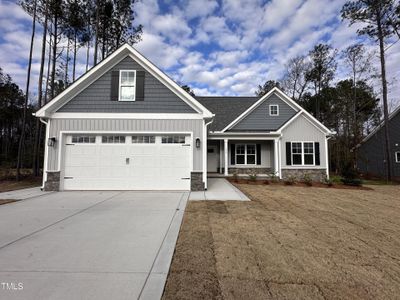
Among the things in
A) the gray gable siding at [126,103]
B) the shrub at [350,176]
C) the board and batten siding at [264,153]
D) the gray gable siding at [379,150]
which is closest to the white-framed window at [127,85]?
the gray gable siding at [126,103]

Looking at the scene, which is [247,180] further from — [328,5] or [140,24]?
[140,24]

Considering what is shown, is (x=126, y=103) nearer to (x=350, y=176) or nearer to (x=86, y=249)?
(x=86, y=249)

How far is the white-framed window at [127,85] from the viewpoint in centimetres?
982

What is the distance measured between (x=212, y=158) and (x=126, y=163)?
7.84 meters

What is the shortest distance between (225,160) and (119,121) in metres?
7.35

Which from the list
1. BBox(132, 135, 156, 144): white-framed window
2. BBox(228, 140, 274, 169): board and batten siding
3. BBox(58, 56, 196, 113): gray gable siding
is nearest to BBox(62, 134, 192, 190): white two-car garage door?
BBox(132, 135, 156, 144): white-framed window

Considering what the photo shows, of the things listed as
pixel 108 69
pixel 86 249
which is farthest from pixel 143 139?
pixel 86 249

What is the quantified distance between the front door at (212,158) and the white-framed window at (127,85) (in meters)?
7.66

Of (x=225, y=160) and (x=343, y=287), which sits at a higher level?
(x=225, y=160)

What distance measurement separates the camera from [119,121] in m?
9.62

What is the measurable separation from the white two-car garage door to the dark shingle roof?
6433mm

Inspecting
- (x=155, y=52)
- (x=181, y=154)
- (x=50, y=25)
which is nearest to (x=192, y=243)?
(x=181, y=154)

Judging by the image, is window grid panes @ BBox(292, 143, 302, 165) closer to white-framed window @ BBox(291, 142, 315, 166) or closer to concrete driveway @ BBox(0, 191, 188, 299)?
white-framed window @ BBox(291, 142, 315, 166)

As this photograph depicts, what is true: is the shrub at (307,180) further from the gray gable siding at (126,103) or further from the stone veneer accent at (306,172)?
the gray gable siding at (126,103)
